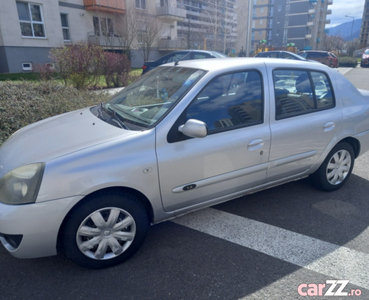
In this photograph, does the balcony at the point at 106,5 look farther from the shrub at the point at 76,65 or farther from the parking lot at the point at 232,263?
the parking lot at the point at 232,263

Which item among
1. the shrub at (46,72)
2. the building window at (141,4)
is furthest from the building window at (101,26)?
the shrub at (46,72)

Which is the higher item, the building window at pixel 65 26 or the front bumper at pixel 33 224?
the building window at pixel 65 26

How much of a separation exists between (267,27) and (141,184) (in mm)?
87304

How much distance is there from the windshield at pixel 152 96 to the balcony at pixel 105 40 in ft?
74.6

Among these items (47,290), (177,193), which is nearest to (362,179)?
(177,193)

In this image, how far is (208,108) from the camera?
277 cm

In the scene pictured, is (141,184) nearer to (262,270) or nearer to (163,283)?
(163,283)

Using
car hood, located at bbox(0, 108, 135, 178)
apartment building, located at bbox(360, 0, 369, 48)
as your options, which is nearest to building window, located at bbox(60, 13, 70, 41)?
car hood, located at bbox(0, 108, 135, 178)

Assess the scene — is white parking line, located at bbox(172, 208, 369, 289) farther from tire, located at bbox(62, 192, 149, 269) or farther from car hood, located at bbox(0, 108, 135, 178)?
car hood, located at bbox(0, 108, 135, 178)

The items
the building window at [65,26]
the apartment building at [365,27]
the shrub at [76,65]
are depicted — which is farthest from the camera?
the apartment building at [365,27]

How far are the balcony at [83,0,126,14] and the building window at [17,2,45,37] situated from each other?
18.3 ft

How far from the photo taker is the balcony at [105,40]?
2428cm

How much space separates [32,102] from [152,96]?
381cm

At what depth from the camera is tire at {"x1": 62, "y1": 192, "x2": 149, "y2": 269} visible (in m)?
2.26
